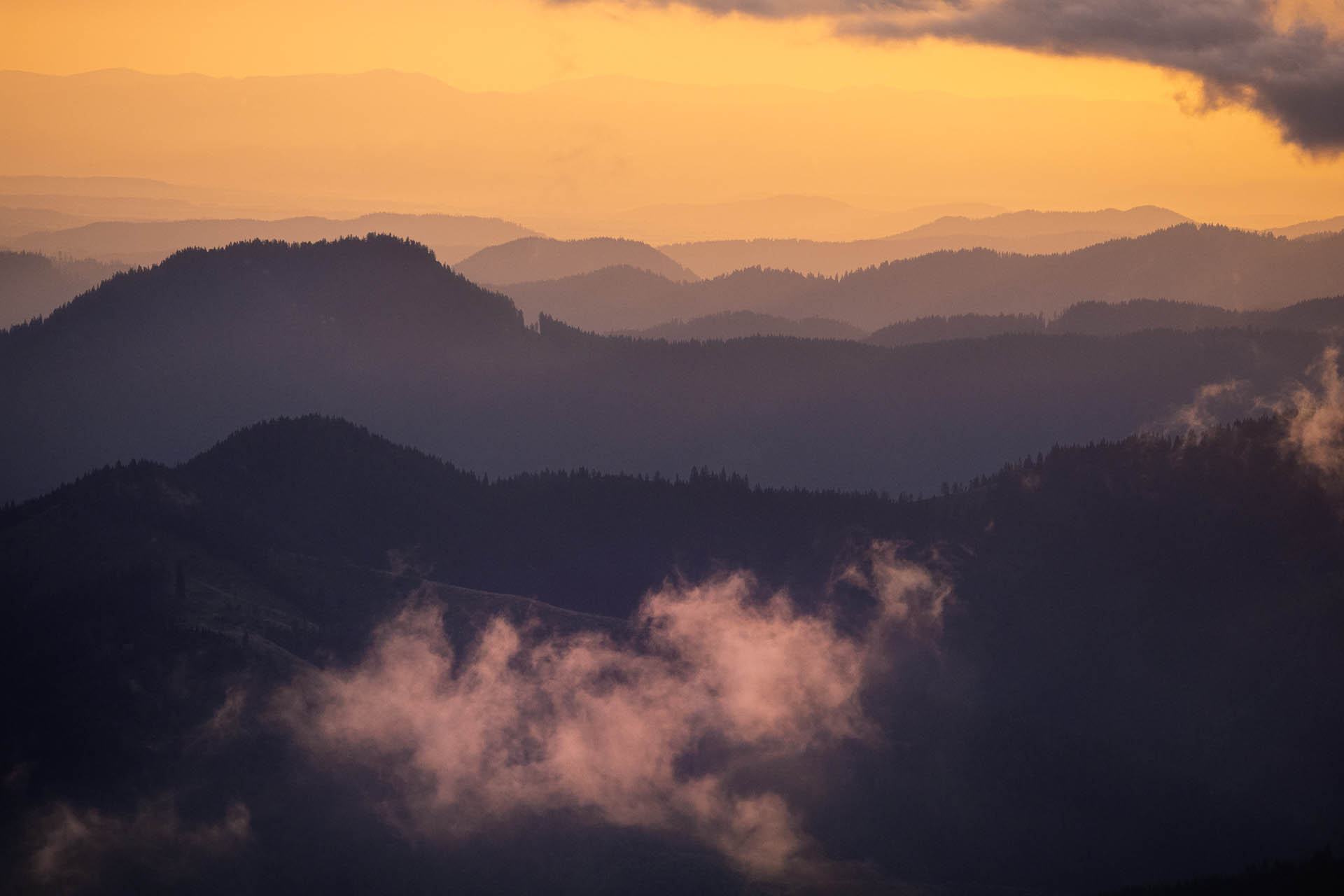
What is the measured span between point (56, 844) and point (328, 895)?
111 ft

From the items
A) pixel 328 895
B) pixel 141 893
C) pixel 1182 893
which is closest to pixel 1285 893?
pixel 1182 893

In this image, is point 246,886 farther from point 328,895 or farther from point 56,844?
point 56,844

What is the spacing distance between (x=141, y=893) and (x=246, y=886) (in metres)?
12.6

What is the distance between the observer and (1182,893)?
198 metres

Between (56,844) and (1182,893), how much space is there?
5531 inches

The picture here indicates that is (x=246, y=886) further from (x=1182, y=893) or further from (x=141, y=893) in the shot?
(x=1182, y=893)

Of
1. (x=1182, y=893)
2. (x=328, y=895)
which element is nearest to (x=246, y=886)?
(x=328, y=895)

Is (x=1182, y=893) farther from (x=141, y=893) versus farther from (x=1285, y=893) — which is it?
(x=141, y=893)

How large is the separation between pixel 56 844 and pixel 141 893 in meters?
12.3

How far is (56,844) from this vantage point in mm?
195250

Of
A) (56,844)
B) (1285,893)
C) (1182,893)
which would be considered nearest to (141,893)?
(56,844)

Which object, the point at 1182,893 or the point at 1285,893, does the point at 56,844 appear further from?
the point at 1285,893

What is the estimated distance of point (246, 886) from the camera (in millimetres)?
198500

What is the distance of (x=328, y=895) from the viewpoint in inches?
7854
